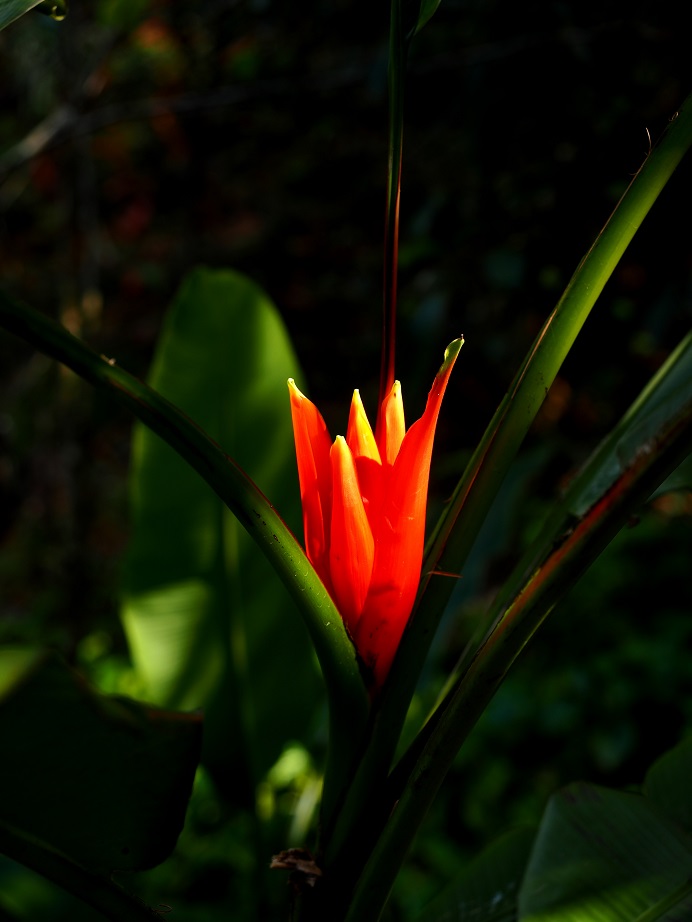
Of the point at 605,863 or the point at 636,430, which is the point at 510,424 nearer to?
the point at 636,430

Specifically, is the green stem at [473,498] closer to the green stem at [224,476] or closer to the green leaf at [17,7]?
the green stem at [224,476]

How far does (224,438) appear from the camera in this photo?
0.72 meters

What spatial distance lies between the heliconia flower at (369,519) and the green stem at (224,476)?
0.02 m

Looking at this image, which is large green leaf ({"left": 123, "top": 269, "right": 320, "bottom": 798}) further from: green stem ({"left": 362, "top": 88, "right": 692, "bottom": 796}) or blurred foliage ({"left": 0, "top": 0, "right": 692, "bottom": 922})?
green stem ({"left": 362, "top": 88, "right": 692, "bottom": 796})

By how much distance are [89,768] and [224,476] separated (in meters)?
0.13

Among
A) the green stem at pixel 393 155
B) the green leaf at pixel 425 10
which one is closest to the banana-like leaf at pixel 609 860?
the green stem at pixel 393 155

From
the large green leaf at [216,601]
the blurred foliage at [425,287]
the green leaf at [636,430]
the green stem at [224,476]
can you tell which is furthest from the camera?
the blurred foliage at [425,287]

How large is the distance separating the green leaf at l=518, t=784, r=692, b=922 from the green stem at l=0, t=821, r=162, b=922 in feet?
Answer: 0.55

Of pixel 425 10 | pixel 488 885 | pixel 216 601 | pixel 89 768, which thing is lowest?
pixel 488 885

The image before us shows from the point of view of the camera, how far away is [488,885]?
505mm

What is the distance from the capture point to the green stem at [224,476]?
28cm

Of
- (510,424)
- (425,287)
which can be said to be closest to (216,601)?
(510,424)

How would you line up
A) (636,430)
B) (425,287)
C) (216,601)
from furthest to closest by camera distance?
(425,287) → (216,601) → (636,430)

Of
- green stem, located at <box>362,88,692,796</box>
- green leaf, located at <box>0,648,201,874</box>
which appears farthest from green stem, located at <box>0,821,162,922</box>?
green stem, located at <box>362,88,692,796</box>
